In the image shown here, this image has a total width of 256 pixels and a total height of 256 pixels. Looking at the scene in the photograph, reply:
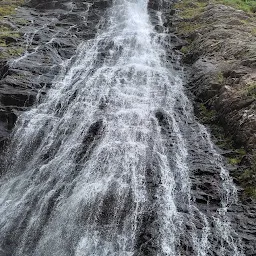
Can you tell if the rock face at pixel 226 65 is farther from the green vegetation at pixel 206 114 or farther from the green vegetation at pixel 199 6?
the green vegetation at pixel 199 6

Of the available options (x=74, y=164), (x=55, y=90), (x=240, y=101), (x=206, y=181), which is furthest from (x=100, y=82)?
(x=206, y=181)

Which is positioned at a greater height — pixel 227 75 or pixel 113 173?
pixel 227 75

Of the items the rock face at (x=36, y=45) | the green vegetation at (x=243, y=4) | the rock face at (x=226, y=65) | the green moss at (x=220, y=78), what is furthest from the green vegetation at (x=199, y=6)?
the green moss at (x=220, y=78)

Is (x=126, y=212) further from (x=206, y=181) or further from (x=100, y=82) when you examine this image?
(x=100, y=82)

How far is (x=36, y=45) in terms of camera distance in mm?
17734

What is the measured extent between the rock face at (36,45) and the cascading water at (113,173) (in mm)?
663

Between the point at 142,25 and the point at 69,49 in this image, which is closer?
the point at 69,49

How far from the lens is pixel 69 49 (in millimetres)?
17922

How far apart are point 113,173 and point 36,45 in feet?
32.1

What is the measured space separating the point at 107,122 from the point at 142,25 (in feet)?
34.9

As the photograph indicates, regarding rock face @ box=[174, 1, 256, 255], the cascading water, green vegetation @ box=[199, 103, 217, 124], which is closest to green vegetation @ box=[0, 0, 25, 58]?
the cascading water

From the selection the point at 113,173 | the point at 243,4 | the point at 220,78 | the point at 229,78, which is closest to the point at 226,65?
the point at 220,78

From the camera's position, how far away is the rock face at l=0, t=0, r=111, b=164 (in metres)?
14.0

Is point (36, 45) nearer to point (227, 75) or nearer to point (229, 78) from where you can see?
point (227, 75)
